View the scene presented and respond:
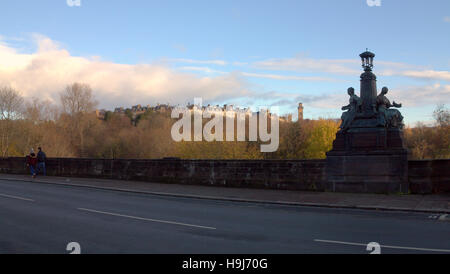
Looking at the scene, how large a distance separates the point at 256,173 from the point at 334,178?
3.48m

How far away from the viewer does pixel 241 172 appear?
18484 millimetres

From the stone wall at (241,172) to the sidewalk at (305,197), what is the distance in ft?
1.91

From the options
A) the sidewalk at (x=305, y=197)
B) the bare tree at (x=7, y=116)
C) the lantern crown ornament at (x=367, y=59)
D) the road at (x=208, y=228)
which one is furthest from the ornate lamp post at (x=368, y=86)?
the bare tree at (x=7, y=116)

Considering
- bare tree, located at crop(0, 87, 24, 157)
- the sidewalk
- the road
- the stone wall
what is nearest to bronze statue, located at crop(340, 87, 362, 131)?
the stone wall

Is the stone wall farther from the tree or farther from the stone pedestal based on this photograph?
the tree

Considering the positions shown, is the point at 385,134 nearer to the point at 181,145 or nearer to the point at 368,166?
the point at 368,166

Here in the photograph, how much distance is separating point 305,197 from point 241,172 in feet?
14.1

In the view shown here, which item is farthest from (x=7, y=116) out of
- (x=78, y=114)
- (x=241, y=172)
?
(x=241, y=172)

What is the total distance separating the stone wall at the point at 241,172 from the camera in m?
14.5

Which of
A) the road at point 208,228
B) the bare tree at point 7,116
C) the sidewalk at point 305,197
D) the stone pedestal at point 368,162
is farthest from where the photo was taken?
the bare tree at point 7,116

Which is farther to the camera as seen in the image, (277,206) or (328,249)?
(277,206)

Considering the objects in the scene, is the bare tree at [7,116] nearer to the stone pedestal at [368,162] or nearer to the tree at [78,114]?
the tree at [78,114]

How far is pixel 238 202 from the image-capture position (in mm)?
14602
